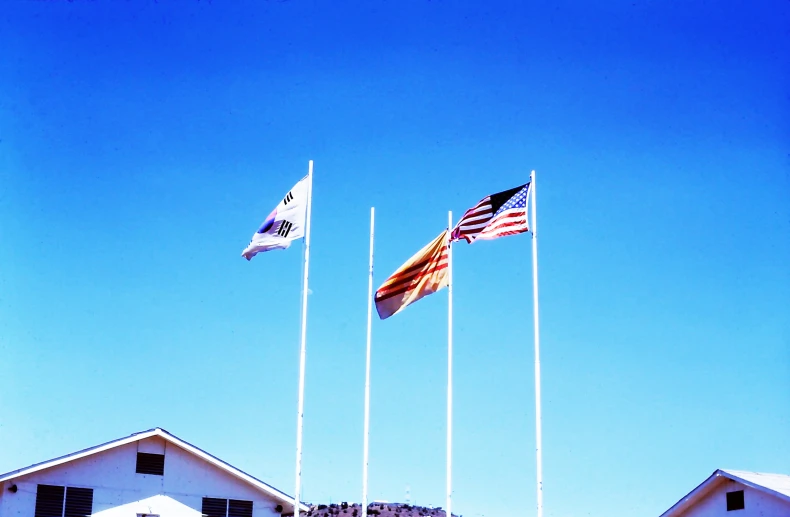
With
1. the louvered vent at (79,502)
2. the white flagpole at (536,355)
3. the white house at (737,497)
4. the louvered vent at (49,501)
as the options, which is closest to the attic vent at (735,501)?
the white house at (737,497)

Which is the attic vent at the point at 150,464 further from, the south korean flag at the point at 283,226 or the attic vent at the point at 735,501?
the attic vent at the point at 735,501

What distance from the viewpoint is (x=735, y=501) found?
137 feet

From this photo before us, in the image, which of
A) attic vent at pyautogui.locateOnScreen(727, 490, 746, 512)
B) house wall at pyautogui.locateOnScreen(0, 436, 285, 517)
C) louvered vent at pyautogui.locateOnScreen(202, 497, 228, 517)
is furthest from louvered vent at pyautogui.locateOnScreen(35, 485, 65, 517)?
attic vent at pyautogui.locateOnScreen(727, 490, 746, 512)

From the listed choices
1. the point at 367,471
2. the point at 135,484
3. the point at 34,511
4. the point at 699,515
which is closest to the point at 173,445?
the point at 135,484

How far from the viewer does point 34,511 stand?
1620 inches

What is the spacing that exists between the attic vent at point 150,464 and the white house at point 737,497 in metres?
19.5

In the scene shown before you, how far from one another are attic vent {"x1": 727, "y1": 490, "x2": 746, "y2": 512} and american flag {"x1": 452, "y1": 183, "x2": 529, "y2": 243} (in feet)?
47.2

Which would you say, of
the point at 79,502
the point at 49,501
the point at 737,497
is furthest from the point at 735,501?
the point at 49,501

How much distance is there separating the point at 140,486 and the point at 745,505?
22.1 m

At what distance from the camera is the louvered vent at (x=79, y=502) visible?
136 feet

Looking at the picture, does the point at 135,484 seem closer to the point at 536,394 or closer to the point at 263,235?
the point at 263,235

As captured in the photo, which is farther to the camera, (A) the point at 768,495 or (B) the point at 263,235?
(A) the point at 768,495

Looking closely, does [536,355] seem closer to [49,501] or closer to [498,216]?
[498,216]

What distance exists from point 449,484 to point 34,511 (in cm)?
1553
